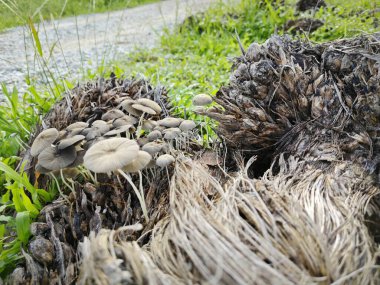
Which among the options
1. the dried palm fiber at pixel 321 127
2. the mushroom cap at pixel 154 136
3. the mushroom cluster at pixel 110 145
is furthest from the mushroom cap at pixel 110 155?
the dried palm fiber at pixel 321 127

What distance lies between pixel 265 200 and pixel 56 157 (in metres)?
1.00

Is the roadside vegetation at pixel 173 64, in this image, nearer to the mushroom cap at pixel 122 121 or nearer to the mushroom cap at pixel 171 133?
the mushroom cap at pixel 122 121

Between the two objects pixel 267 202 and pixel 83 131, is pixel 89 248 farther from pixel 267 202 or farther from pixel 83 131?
pixel 83 131

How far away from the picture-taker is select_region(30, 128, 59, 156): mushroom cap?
1795 mm

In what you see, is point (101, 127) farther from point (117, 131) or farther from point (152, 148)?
point (152, 148)

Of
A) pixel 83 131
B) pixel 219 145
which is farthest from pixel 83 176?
pixel 219 145

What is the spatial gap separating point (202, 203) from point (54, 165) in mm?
733

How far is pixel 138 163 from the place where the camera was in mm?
1554

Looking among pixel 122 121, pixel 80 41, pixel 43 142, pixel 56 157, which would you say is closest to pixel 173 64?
pixel 122 121

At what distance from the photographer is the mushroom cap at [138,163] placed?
1.54 meters

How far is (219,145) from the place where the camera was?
2.20 meters

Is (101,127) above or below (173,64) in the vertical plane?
above

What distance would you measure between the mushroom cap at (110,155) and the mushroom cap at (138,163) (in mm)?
84

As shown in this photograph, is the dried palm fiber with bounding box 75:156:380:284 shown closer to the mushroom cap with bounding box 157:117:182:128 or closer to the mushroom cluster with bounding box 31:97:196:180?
the mushroom cluster with bounding box 31:97:196:180
